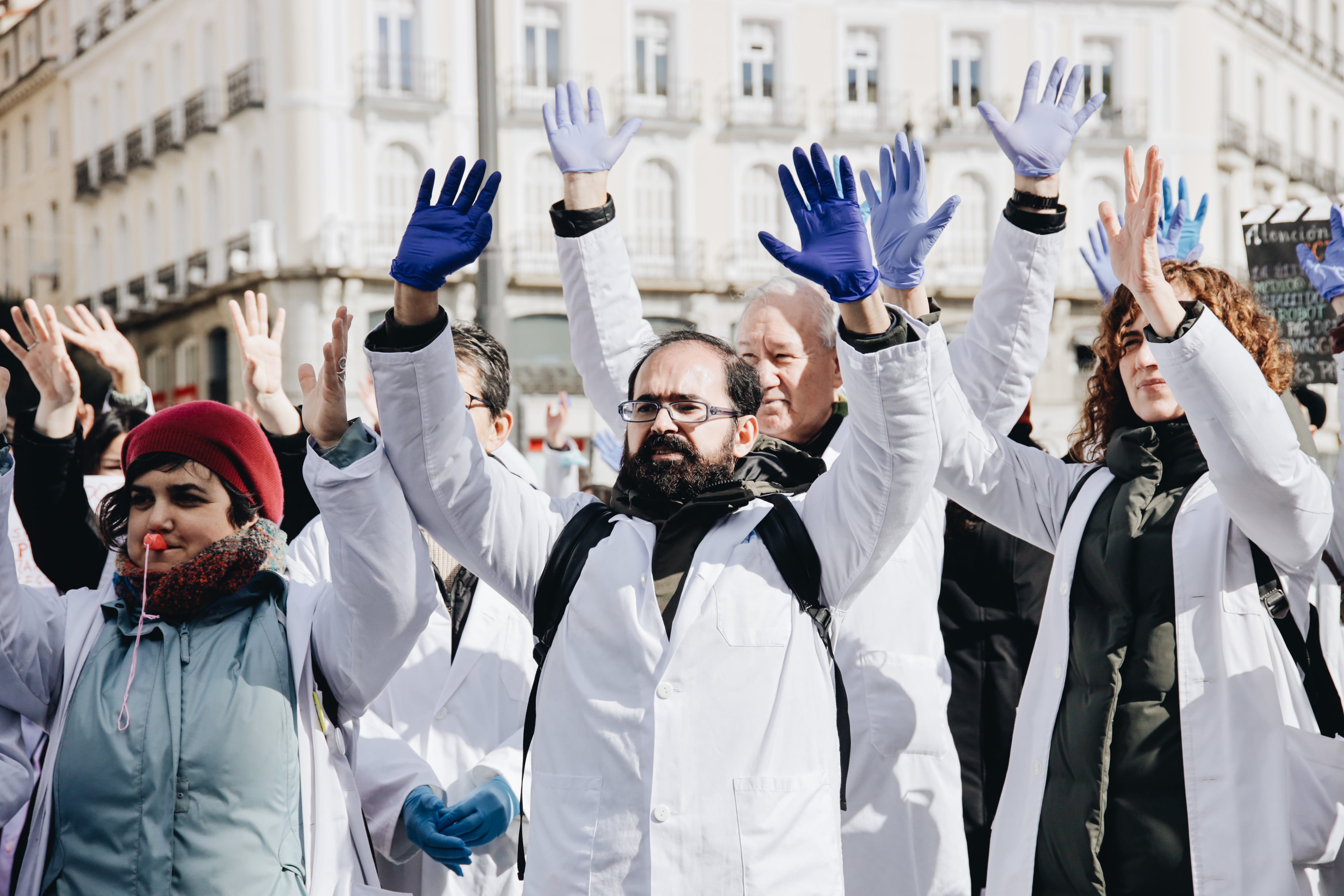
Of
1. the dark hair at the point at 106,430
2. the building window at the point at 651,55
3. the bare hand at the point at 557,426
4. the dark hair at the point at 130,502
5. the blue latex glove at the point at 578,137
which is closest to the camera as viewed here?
the dark hair at the point at 130,502

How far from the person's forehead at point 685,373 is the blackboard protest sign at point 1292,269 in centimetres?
526

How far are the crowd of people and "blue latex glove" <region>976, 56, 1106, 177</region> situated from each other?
19mm

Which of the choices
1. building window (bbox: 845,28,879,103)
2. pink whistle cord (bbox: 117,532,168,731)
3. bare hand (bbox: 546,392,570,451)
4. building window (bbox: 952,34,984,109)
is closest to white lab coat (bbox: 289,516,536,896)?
A: pink whistle cord (bbox: 117,532,168,731)

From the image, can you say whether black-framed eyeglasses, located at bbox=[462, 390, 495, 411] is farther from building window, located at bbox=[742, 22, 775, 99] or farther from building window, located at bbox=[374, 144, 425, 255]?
building window, located at bbox=[742, 22, 775, 99]

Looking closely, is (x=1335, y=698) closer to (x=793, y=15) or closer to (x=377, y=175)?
(x=377, y=175)

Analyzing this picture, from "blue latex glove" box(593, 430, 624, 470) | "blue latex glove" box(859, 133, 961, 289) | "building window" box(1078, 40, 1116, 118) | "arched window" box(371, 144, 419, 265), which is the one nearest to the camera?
"blue latex glove" box(859, 133, 961, 289)

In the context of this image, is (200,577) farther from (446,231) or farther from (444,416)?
(446,231)

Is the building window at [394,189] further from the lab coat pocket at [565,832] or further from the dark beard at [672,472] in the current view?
the lab coat pocket at [565,832]

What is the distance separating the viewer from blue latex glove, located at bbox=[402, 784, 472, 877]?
3035mm

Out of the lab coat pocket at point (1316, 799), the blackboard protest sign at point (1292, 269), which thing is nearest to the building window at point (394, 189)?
the blackboard protest sign at point (1292, 269)

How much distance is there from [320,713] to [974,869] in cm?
214

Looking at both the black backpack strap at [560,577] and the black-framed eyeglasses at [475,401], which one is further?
the black-framed eyeglasses at [475,401]

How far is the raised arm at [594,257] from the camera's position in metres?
3.49

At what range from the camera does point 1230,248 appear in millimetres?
34188
